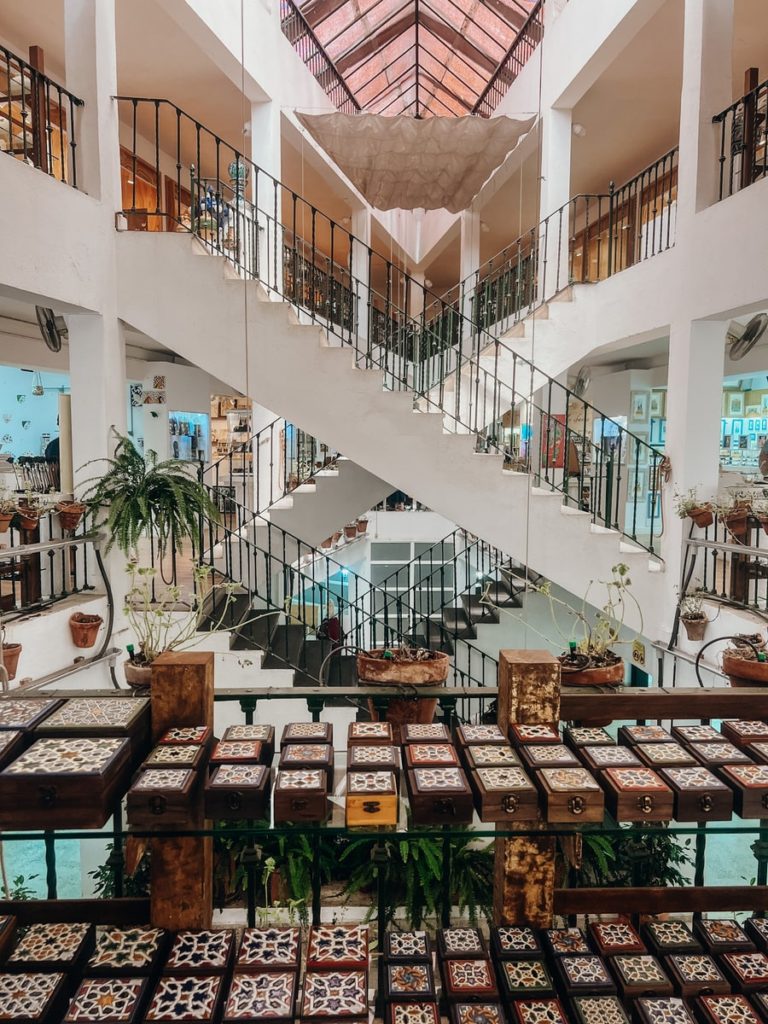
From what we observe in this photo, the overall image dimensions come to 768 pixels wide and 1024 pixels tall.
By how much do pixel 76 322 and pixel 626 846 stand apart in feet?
17.7

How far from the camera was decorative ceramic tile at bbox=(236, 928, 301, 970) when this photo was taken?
145cm

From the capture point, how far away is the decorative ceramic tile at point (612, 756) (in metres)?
1.59

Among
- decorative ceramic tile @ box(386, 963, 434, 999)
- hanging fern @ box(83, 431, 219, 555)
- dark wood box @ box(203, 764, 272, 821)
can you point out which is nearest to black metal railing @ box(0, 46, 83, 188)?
hanging fern @ box(83, 431, 219, 555)

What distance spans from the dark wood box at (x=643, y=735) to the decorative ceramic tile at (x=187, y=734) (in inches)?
41.5

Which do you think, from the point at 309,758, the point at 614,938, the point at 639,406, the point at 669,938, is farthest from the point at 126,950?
the point at 639,406

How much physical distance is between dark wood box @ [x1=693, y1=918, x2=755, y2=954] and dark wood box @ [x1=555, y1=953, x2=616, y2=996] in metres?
0.28

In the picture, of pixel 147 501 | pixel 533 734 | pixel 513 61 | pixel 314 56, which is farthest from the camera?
pixel 513 61

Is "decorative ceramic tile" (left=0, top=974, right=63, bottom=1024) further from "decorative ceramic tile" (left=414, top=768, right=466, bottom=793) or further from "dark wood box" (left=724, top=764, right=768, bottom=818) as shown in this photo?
"dark wood box" (left=724, top=764, right=768, bottom=818)

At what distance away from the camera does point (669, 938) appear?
5.27 ft

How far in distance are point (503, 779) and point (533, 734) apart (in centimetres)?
21

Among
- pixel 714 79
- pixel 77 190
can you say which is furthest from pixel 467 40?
pixel 77 190

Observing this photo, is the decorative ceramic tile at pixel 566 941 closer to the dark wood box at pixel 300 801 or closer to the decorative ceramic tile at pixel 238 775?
the dark wood box at pixel 300 801

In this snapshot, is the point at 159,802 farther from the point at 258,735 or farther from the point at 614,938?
the point at 614,938

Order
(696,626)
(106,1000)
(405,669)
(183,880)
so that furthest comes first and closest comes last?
(696,626)
(405,669)
(183,880)
(106,1000)
